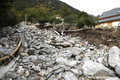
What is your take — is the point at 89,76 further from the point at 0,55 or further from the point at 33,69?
the point at 0,55

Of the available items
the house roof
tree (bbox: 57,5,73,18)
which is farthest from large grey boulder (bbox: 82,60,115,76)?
tree (bbox: 57,5,73,18)

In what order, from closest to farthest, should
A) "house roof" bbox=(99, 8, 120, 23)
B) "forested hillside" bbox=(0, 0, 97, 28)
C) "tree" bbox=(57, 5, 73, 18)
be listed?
"forested hillside" bbox=(0, 0, 97, 28), "house roof" bbox=(99, 8, 120, 23), "tree" bbox=(57, 5, 73, 18)

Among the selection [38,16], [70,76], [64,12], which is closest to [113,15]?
[64,12]

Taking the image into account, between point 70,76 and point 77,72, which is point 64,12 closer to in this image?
point 77,72

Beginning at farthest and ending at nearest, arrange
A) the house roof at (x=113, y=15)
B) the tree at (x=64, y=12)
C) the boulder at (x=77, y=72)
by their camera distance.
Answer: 1. the tree at (x=64, y=12)
2. the house roof at (x=113, y=15)
3. the boulder at (x=77, y=72)

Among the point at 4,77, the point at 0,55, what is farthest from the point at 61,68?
the point at 0,55

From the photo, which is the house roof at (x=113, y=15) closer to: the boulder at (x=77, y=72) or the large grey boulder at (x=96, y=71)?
the large grey boulder at (x=96, y=71)

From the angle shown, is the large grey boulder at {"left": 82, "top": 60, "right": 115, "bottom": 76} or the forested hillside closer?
the large grey boulder at {"left": 82, "top": 60, "right": 115, "bottom": 76}

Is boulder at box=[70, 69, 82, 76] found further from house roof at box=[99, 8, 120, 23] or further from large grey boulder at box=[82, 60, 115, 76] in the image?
house roof at box=[99, 8, 120, 23]

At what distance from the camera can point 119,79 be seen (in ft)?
8.34

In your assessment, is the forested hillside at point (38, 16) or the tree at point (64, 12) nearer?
the forested hillside at point (38, 16)

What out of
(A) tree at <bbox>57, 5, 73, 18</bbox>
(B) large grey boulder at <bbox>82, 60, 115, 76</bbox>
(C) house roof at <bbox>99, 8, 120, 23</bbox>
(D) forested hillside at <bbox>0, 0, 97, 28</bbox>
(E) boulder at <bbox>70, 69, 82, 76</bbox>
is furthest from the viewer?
(A) tree at <bbox>57, 5, 73, 18</bbox>

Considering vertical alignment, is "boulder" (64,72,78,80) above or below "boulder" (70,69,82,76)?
below

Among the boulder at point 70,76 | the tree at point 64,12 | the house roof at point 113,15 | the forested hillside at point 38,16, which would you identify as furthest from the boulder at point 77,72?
the tree at point 64,12
